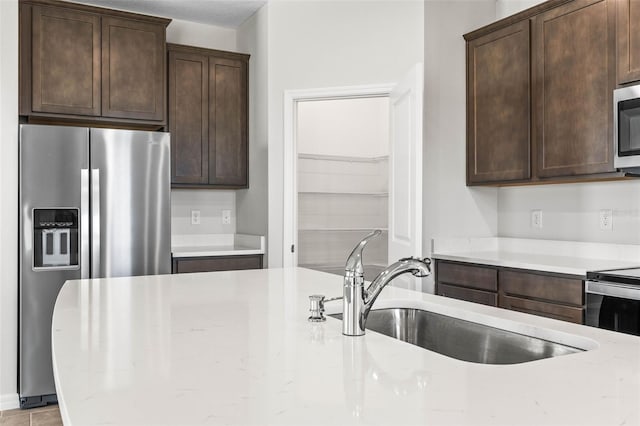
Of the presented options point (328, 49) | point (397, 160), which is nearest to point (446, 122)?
point (397, 160)

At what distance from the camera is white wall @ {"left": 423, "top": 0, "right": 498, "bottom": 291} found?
3.62m

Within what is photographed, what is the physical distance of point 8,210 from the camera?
3223 mm

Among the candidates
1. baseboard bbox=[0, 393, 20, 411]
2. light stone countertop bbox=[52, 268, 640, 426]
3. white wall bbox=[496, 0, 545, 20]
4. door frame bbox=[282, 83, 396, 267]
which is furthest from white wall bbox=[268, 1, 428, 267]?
light stone countertop bbox=[52, 268, 640, 426]

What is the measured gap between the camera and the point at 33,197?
3.22m

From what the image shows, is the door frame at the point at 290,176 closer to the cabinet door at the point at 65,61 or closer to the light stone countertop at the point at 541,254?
the light stone countertop at the point at 541,254

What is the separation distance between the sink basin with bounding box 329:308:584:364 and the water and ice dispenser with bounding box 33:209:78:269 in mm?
2350

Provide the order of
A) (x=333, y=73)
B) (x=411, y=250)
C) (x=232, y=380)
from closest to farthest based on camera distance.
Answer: (x=232, y=380), (x=411, y=250), (x=333, y=73)

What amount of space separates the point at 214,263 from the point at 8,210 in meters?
1.32

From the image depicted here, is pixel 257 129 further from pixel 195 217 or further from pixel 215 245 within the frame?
pixel 215 245

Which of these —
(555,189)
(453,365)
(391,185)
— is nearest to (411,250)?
(391,185)

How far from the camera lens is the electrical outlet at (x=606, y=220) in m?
3.13

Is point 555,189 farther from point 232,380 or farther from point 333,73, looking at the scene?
point 232,380

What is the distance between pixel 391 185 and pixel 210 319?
2.29 metres

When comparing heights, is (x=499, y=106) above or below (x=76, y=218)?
above
